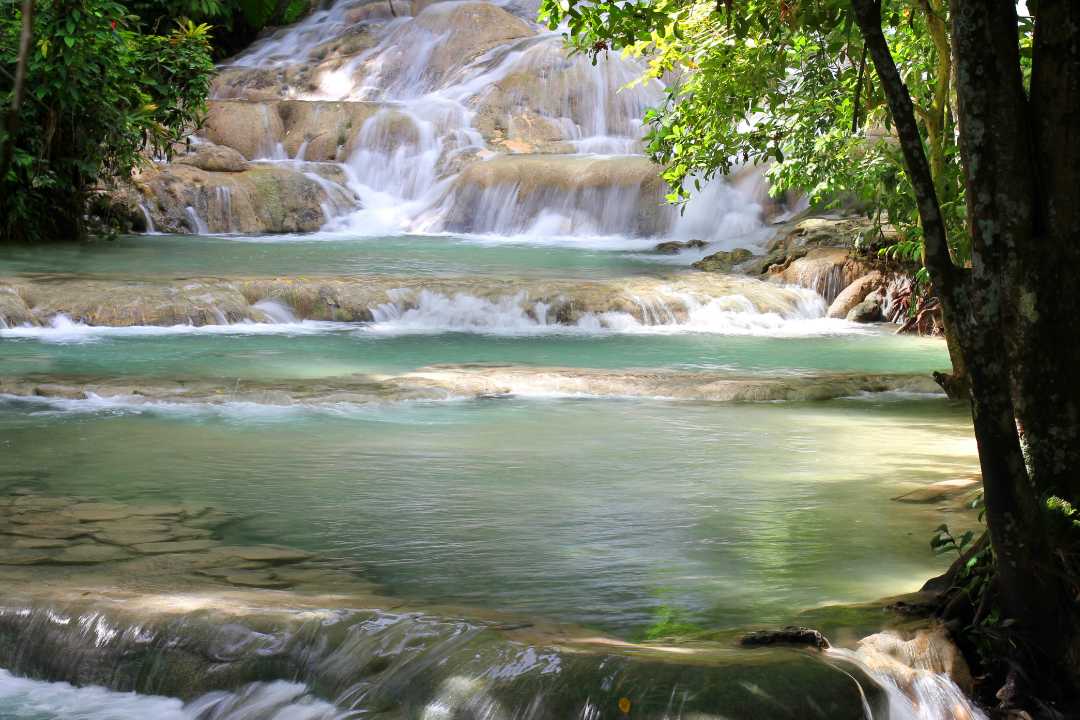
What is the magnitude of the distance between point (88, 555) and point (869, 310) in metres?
11.9

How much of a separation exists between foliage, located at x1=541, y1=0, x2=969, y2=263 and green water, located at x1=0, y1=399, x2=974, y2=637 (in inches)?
59.1

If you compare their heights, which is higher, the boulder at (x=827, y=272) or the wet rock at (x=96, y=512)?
the boulder at (x=827, y=272)

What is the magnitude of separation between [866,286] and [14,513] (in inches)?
468

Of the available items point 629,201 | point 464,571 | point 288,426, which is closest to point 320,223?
point 629,201

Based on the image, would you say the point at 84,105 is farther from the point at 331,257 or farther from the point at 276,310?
the point at 276,310

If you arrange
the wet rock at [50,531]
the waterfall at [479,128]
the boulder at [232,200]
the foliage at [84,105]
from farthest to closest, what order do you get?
1. the waterfall at [479,128]
2. the boulder at [232,200]
3. the foliage at [84,105]
4. the wet rock at [50,531]

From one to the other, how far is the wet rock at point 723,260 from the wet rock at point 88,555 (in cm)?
1379

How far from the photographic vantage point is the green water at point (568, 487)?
521 centimetres

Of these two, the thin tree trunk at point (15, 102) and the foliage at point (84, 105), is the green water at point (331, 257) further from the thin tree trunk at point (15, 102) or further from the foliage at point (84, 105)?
the thin tree trunk at point (15, 102)

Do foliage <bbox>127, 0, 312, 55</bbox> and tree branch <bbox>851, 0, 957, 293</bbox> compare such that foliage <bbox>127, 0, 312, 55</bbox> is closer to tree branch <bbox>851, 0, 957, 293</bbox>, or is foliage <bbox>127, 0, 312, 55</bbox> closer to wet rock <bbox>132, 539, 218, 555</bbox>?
wet rock <bbox>132, 539, 218, 555</bbox>

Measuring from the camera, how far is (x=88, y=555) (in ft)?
17.8

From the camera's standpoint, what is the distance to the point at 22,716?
430 centimetres

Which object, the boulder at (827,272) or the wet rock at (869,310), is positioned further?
the boulder at (827,272)

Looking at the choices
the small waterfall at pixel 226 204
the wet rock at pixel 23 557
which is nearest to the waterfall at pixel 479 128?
the small waterfall at pixel 226 204
